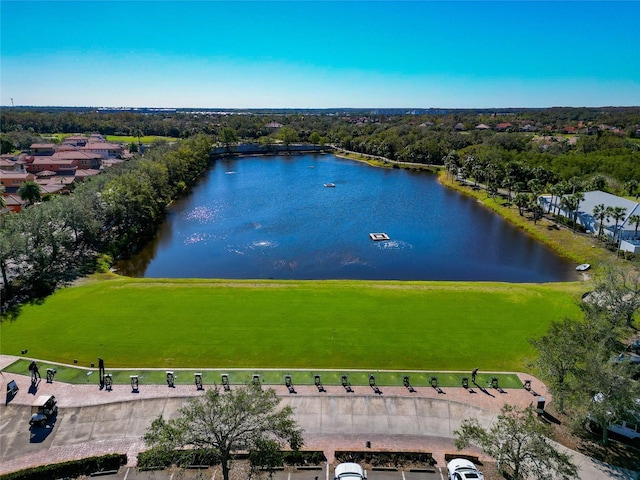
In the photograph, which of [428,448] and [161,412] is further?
[161,412]

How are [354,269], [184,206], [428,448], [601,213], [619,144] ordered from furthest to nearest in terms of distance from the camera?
1. [619,144]
2. [184,206]
3. [601,213]
4. [354,269]
5. [428,448]

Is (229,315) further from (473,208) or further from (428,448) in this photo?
(473,208)

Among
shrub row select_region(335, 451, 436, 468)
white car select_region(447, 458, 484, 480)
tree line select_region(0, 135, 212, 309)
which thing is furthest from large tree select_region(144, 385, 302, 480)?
tree line select_region(0, 135, 212, 309)

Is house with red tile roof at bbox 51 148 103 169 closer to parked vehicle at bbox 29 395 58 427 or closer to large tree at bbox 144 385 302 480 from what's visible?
parked vehicle at bbox 29 395 58 427

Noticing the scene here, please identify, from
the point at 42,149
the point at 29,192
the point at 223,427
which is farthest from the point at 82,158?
the point at 223,427

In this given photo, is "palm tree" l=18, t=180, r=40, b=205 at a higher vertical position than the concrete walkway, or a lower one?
higher

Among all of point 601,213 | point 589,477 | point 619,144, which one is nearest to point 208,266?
point 589,477
